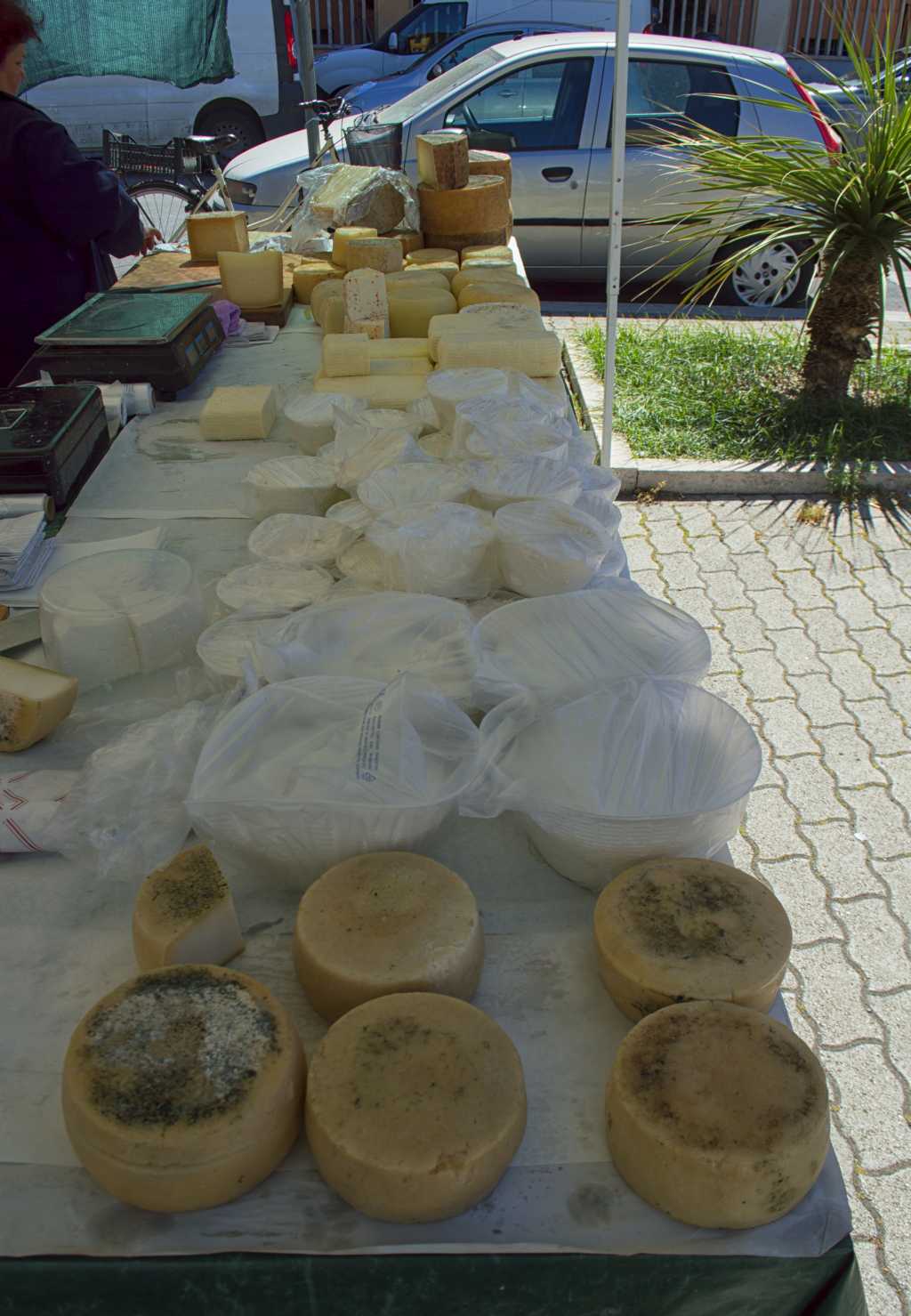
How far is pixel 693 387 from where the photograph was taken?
204 inches

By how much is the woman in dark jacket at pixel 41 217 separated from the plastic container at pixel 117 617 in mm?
1710

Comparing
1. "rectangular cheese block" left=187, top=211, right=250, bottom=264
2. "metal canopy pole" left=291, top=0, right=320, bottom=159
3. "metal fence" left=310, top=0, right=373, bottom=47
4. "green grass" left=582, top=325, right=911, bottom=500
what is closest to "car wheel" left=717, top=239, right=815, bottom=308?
"green grass" left=582, top=325, right=911, bottom=500

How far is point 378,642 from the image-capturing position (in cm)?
148

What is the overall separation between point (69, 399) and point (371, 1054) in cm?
183

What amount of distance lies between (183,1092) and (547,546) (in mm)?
1053

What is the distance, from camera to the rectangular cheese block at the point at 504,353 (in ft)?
8.46

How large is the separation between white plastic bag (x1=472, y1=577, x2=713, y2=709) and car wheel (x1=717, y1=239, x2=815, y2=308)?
5.60 meters

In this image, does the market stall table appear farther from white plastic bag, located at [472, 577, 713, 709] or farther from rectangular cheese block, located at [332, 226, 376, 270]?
rectangular cheese block, located at [332, 226, 376, 270]

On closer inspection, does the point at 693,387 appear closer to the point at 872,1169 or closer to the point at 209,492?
the point at 209,492

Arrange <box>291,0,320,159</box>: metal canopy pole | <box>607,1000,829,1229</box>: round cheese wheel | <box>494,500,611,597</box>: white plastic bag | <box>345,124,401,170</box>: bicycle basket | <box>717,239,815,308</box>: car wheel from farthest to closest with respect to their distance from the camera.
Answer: <box>291,0,320,159</box>: metal canopy pole, <box>717,239,815,308</box>: car wheel, <box>345,124,401,170</box>: bicycle basket, <box>494,500,611,597</box>: white plastic bag, <box>607,1000,829,1229</box>: round cheese wheel

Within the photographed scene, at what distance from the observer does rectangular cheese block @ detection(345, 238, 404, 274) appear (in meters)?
3.56

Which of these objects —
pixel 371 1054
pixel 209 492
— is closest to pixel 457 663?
pixel 371 1054

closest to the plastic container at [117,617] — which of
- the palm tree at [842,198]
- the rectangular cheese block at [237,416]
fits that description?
the rectangular cheese block at [237,416]

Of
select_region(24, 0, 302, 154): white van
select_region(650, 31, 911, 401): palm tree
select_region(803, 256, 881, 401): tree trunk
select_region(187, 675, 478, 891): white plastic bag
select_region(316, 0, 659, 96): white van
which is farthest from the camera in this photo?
select_region(316, 0, 659, 96): white van
